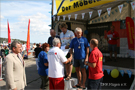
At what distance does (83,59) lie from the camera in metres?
2.95

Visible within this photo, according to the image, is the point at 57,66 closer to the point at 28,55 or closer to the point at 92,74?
the point at 92,74

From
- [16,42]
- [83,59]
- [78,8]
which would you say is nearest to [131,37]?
[78,8]

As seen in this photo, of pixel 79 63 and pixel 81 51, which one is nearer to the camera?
pixel 81 51

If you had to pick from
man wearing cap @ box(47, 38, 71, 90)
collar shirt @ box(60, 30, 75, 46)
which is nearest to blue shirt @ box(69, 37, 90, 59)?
collar shirt @ box(60, 30, 75, 46)

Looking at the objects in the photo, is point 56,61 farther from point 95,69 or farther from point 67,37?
point 67,37

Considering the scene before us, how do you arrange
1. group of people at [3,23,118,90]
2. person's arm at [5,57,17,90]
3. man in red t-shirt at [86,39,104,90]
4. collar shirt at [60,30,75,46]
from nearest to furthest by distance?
person's arm at [5,57,17,90] < group of people at [3,23,118,90] < man in red t-shirt at [86,39,104,90] < collar shirt at [60,30,75,46]

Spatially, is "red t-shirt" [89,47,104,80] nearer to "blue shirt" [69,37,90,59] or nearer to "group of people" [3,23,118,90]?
"group of people" [3,23,118,90]

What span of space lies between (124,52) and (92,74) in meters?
5.63

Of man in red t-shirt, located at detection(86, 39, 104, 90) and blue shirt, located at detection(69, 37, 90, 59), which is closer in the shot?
man in red t-shirt, located at detection(86, 39, 104, 90)

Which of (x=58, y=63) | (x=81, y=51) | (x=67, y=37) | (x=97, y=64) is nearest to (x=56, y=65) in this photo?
(x=58, y=63)

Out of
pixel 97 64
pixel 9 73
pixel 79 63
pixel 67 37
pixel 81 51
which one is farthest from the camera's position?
pixel 67 37

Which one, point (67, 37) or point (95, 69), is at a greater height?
point (67, 37)

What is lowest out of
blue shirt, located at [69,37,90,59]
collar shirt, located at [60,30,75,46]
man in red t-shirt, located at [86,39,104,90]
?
man in red t-shirt, located at [86,39,104,90]

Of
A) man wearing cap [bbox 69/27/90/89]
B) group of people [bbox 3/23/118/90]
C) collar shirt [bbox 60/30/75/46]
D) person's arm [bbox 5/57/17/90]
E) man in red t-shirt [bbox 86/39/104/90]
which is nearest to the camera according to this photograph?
person's arm [bbox 5/57/17/90]
